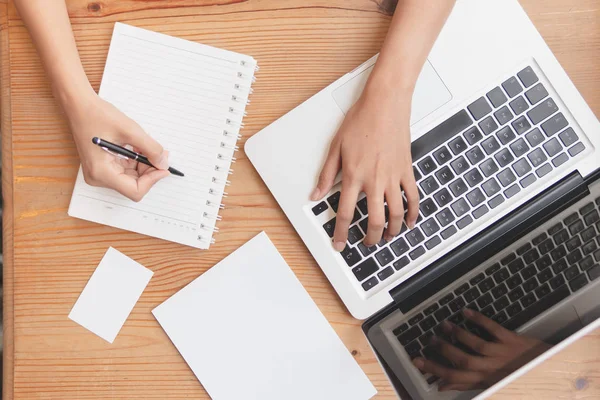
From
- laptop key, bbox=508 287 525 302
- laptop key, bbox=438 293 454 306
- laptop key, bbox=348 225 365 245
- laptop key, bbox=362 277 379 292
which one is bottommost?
laptop key, bbox=508 287 525 302

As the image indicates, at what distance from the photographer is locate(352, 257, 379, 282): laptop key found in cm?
66

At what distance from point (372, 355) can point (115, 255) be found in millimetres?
361

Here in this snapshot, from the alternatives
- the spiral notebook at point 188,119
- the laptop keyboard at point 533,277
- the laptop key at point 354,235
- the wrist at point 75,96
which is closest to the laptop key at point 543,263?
the laptop keyboard at point 533,277

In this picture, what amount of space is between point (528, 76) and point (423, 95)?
125 mm

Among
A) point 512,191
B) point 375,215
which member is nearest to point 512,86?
point 512,191

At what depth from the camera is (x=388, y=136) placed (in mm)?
650

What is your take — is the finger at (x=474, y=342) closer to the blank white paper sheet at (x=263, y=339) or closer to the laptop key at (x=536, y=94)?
the blank white paper sheet at (x=263, y=339)

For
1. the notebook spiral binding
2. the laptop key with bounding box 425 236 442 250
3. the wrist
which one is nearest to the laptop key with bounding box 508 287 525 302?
the laptop key with bounding box 425 236 442 250

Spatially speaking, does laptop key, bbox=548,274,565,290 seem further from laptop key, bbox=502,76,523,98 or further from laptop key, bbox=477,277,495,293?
laptop key, bbox=502,76,523,98

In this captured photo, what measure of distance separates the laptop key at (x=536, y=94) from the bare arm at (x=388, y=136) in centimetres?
13

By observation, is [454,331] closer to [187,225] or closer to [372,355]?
[372,355]

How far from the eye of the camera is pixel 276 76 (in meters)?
0.70

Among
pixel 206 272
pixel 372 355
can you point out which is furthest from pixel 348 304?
pixel 206 272

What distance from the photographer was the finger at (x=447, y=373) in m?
0.60
